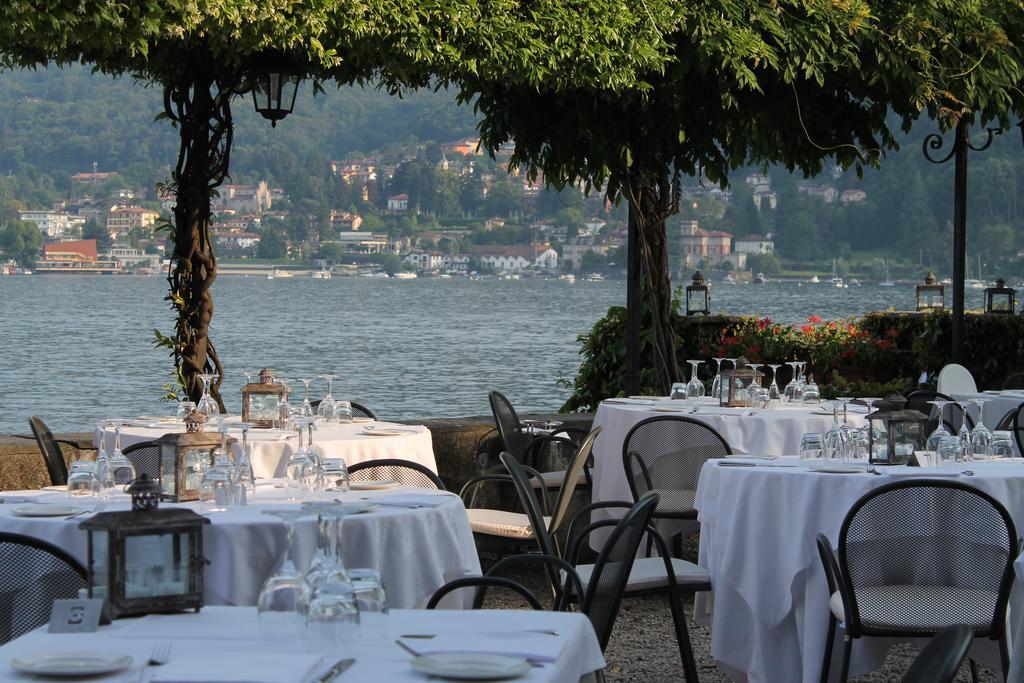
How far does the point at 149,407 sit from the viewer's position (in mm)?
43812

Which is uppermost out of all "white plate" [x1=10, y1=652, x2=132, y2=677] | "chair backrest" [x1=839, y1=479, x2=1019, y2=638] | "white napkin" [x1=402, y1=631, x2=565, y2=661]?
"white plate" [x1=10, y1=652, x2=132, y2=677]

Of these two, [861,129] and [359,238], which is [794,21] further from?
[359,238]

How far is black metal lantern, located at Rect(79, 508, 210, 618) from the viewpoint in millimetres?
3146

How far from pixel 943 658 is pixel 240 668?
3.85 feet

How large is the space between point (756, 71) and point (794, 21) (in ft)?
1.38

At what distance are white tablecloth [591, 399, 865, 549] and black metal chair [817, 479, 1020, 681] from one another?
2.40 metres

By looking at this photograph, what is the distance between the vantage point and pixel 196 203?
8.69 meters

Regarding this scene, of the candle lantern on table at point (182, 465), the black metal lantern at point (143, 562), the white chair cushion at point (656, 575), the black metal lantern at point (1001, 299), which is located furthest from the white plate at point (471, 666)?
the black metal lantern at point (1001, 299)

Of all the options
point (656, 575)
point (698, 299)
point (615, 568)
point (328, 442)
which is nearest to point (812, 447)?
point (656, 575)

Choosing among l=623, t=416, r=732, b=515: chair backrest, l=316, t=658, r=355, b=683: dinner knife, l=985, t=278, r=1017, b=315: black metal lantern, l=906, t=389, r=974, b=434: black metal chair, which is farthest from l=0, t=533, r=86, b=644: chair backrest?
l=985, t=278, r=1017, b=315: black metal lantern

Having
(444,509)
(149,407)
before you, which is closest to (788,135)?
(444,509)

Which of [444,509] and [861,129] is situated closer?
[444,509]

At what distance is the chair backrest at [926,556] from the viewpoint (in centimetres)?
460

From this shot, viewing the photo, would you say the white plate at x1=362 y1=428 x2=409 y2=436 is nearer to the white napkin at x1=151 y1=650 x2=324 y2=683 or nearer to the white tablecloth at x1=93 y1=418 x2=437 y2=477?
the white tablecloth at x1=93 y1=418 x2=437 y2=477
